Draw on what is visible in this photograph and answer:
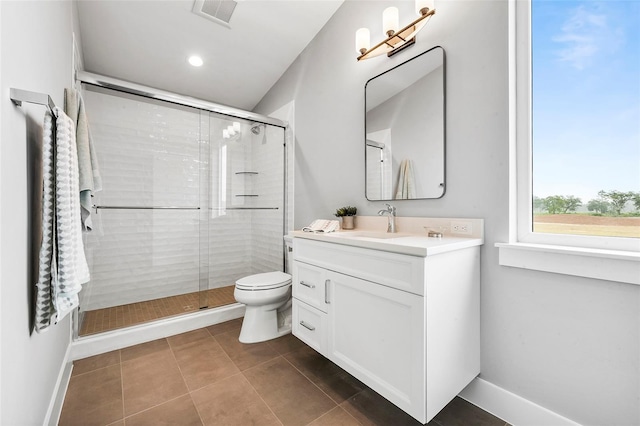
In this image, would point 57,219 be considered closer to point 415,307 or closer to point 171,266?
point 415,307

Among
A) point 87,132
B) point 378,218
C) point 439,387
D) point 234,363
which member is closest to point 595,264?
point 439,387

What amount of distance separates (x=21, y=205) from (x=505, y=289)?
1958 millimetres

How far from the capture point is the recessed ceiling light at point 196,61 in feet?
8.51

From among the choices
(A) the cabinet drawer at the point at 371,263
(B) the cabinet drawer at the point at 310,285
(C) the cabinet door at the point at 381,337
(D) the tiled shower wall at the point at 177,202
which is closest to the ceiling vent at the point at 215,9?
(D) the tiled shower wall at the point at 177,202

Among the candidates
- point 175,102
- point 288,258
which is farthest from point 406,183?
point 175,102

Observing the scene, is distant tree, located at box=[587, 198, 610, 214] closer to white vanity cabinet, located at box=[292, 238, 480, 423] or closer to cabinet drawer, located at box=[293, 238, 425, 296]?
white vanity cabinet, located at box=[292, 238, 480, 423]

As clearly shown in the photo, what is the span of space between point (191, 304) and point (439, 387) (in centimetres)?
215

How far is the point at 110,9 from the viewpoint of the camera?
2.06 metres

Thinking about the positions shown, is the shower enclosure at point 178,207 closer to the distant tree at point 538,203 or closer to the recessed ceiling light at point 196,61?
the recessed ceiling light at point 196,61

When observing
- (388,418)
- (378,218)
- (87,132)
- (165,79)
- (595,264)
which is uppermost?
(165,79)

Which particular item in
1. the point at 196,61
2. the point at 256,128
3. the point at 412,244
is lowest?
the point at 412,244

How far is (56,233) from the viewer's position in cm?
94

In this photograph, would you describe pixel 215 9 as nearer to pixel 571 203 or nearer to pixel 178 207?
pixel 178 207

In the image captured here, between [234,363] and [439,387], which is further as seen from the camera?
[234,363]
